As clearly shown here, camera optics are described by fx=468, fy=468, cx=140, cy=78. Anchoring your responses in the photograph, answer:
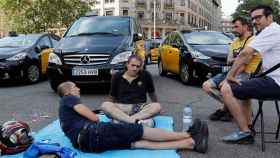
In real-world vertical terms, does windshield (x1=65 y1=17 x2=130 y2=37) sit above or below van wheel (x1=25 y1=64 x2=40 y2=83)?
above

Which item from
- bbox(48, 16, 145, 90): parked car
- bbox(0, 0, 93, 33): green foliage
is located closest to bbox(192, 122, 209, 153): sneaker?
bbox(48, 16, 145, 90): parked car

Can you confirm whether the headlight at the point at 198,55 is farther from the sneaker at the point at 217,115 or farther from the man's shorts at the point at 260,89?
the man's shorts at the point at 260,89

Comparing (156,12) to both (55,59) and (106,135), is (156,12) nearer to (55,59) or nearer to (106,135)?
(55,59)

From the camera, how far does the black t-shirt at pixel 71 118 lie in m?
5.52

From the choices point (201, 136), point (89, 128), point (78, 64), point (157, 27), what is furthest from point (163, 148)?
point (157, 27)

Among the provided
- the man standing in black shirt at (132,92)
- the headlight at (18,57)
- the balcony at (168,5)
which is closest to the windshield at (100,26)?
the headlight at (18,57)

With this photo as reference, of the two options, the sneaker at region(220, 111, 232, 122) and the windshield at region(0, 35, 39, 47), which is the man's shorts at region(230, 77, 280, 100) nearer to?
the sneaker at region(220, 111, 232, 122)

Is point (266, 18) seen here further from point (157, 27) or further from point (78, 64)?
point (157, 27)

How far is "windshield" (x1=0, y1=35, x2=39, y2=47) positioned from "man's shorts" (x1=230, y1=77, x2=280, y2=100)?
28.3ft

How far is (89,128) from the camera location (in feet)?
17.7

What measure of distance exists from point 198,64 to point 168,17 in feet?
264

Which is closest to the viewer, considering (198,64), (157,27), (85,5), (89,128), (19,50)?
(89,128)

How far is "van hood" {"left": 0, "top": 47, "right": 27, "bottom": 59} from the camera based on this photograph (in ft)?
40.4

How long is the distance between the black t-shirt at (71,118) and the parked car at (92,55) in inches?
166
